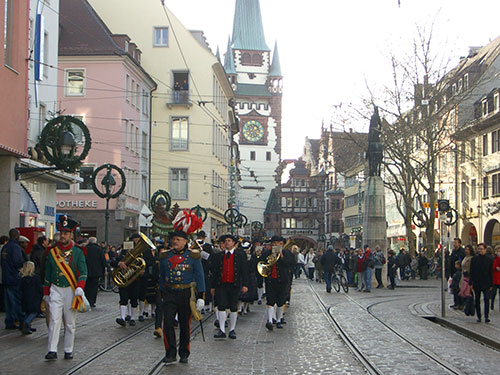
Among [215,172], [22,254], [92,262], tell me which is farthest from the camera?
[215,172]

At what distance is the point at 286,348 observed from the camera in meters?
12.4

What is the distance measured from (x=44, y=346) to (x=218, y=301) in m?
3.08

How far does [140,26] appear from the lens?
55.2 m

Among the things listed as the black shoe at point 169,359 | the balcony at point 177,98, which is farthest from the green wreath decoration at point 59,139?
the balcony at point 177,98

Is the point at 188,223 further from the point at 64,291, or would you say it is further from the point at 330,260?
the point at 330,260

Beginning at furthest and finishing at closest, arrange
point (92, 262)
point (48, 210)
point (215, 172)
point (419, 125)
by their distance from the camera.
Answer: point (215, 172) → point (419, 125) → point (48, 210) → point (92, 262)

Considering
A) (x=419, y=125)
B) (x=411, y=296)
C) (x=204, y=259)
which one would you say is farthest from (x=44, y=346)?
(x=419, y=125)

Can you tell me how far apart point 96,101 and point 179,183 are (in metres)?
12.8

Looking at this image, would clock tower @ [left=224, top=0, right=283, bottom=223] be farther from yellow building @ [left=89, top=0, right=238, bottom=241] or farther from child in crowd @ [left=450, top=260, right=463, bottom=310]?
child in crowd @ [left=450, top=260, right=463, bottom=310]

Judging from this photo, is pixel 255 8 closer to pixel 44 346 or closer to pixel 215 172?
pixel 215 172

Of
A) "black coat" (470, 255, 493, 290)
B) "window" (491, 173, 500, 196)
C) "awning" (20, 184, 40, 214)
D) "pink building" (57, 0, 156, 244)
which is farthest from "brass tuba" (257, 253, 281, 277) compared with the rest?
"window" (491, 173, 500, 196)

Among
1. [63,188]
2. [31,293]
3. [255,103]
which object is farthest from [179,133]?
[255,103]

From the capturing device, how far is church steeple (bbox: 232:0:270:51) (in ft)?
460

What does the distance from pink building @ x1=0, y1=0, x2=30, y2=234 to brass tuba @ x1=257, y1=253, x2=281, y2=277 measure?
8680 mm
